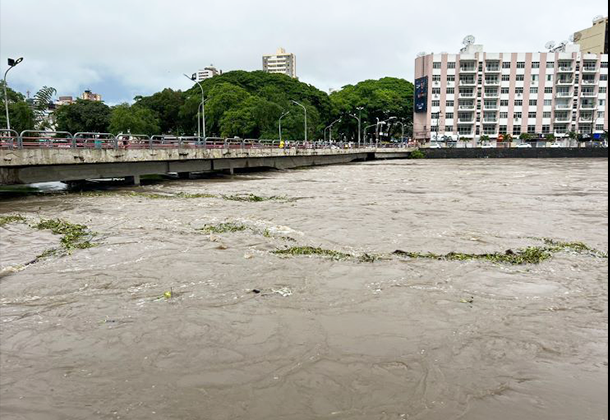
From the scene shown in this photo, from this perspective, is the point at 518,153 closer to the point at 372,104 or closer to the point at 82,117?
the point at 372,104

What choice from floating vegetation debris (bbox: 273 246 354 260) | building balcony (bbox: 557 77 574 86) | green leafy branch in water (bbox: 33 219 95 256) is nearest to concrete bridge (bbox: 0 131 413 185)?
green leafy branch in water (bbox: 33 219 95 256)

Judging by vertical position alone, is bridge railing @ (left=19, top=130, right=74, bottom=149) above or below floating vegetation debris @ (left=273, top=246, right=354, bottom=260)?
above

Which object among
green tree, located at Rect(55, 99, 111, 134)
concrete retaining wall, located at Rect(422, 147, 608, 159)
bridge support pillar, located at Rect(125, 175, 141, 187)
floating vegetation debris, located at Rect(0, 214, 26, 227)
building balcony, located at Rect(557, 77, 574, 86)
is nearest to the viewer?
floating vegetation debris, located at Rect(0, 214, 26, 227)

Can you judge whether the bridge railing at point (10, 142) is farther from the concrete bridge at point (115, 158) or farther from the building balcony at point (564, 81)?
the building balcony at point (564, 81)

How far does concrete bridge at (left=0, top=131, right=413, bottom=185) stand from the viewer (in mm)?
21578

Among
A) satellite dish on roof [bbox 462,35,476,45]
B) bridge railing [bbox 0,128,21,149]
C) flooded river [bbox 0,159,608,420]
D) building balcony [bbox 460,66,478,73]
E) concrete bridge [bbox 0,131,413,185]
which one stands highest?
satellite dish on roof [bbox 462,35,476,45]

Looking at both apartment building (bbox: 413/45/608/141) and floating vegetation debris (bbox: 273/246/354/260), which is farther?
apartment building (bbox: 413/45/608/141)

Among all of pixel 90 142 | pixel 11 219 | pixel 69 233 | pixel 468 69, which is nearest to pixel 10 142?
pixel 90 142

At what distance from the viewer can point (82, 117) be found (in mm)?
76625

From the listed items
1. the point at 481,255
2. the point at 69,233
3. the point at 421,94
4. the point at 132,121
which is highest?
the point at 421,94

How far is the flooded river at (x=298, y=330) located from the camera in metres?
4.25

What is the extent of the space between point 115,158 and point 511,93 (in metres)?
87.7

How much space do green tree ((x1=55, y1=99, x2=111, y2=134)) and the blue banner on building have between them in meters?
59.9

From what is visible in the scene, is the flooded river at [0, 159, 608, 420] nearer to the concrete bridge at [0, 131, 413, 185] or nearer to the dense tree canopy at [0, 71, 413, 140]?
the concrete bridge at [0, 131, 413, 185]
